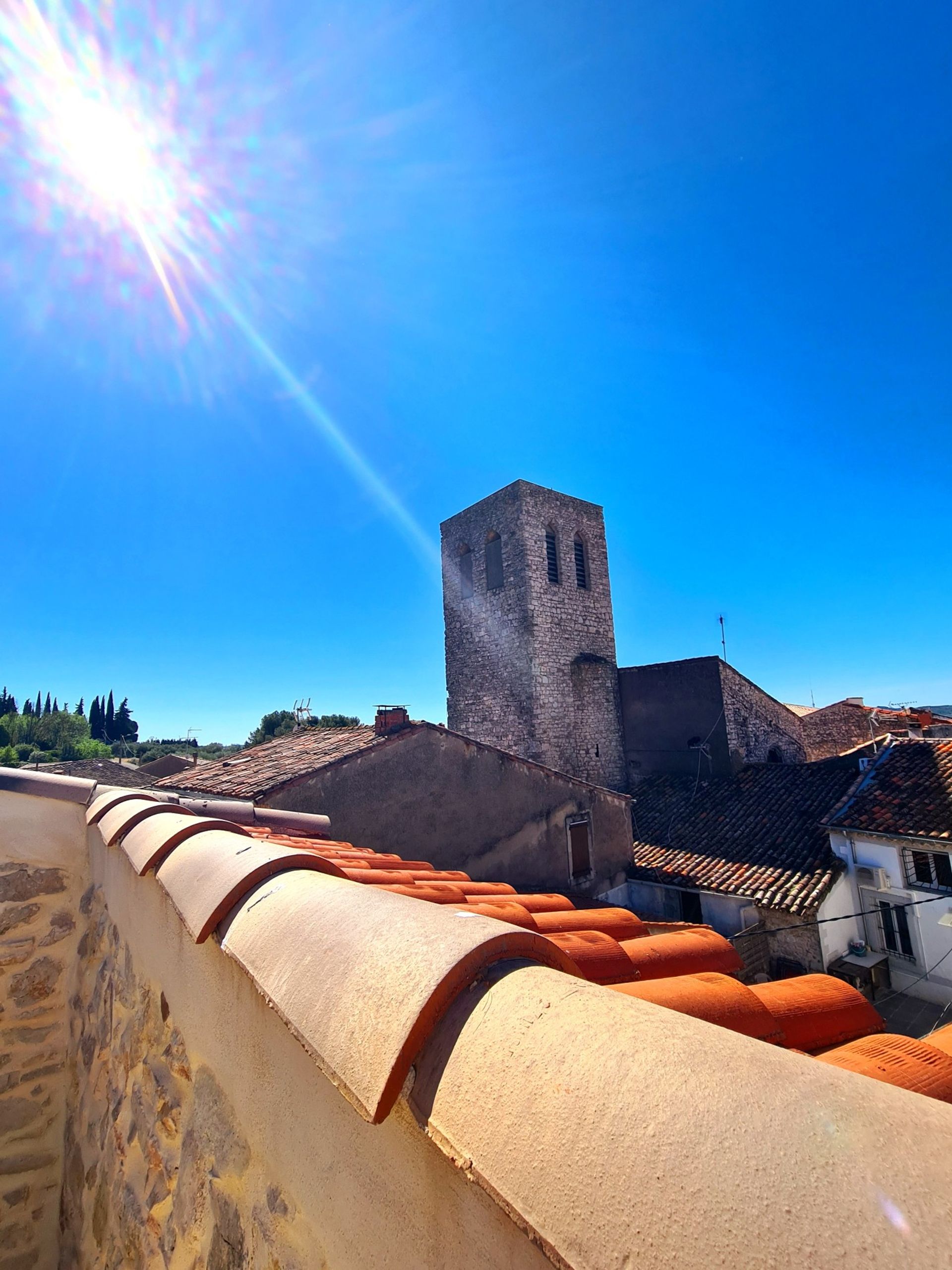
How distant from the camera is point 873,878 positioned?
441 inches

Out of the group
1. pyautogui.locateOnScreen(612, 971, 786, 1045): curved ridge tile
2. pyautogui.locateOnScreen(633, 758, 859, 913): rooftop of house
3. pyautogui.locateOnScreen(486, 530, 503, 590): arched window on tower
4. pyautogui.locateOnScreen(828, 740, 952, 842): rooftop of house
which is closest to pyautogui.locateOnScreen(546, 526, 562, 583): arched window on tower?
pyautogui.locateOnScreen(486, 530, 503, 590): arched window on tower

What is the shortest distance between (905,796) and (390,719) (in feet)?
34.6

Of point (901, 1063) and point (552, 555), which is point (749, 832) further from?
point (901, 1063)

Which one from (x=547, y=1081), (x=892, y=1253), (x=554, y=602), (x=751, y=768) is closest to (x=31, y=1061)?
(x=547, y=1081)

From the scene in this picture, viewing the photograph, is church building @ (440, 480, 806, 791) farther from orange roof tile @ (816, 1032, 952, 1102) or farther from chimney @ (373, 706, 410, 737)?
orange roof tile @ (816, 1032, 952, 1102)

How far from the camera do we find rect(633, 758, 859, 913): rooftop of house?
1146 centimetres

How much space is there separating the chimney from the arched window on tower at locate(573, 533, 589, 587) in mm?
10495

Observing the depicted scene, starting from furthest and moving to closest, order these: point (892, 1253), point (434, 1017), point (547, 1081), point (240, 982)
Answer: point (240, 982), point (434, 1017), point (547, 1081), point (892, 1253)

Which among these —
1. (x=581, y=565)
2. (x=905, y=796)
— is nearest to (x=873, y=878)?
(x=905, y=796)

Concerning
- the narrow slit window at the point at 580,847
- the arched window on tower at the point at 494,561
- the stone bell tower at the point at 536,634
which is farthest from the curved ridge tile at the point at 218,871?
the arched window on tower at the point at 494,561

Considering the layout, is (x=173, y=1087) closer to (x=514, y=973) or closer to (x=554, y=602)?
(x=514, y=973)

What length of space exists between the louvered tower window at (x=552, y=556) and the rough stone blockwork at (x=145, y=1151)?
14619 millimetres

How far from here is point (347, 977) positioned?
3.22ft

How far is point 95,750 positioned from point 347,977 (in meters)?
60.8
